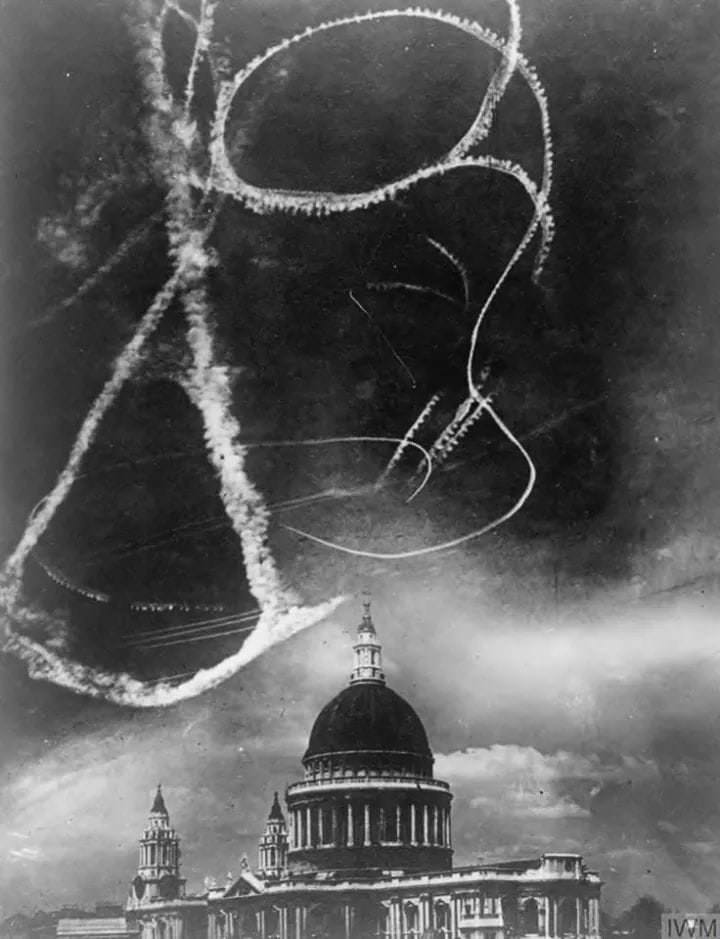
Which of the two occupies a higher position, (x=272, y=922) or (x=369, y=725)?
(x=369, y=725)

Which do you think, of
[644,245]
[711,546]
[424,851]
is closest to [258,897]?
[424,851]

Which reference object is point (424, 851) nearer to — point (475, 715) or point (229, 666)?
point (475, 715)

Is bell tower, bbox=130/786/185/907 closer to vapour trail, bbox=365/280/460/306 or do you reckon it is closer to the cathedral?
the cathedral

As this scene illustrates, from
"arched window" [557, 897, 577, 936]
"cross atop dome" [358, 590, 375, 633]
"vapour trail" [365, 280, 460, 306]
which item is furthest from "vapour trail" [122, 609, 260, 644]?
"arched window" [557, 897, 577, 936]

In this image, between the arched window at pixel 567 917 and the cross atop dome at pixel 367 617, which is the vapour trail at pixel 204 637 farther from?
the arched window at pixel 567 917

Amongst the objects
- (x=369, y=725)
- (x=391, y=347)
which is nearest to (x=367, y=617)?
(x=369, y=725)

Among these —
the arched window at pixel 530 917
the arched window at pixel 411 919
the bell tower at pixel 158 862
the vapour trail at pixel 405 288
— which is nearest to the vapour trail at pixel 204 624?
the bell tower at pixel 158 862

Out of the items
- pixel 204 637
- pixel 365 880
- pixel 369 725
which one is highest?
pixel 204 637
